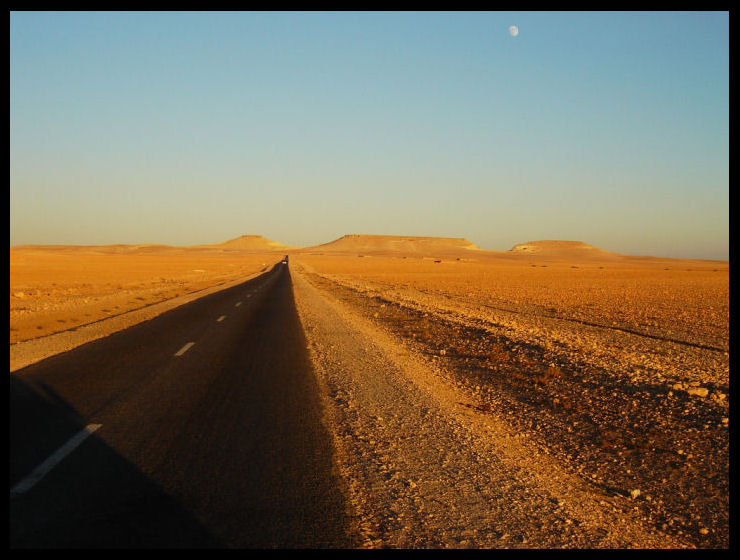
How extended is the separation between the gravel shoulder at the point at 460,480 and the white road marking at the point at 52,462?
277 cm

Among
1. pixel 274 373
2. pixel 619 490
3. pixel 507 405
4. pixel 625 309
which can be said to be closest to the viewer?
pixel 619 490

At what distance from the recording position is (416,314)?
22.8 meters

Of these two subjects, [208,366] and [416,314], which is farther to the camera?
[416,314]

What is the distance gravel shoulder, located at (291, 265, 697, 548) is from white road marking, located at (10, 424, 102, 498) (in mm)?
2769

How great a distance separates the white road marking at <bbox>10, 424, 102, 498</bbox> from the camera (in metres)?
4.92

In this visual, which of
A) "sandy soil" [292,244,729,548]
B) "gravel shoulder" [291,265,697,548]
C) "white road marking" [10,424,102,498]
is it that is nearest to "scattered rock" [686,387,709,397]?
"sandy soil" [292,244,729,548]

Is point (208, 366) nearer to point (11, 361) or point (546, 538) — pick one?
point (11, 361)

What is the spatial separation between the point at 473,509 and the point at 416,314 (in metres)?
18.0

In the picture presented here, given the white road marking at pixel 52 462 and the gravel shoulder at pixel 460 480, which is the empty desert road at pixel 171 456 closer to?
the white road marking at pixel 52 462

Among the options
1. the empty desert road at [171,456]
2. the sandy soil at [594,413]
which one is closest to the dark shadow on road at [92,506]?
the empty desert road at [171,456]

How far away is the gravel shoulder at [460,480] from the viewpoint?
14.6 ft
